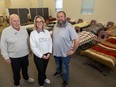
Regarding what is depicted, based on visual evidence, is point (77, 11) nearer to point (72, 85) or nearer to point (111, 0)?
point (111, 0)

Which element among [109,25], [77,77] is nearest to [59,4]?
[109,25]

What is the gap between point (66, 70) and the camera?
82.4 inches

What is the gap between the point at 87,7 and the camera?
16.6 feet

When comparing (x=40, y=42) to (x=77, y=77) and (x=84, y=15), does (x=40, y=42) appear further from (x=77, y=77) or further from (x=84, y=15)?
(x=84, y=15)

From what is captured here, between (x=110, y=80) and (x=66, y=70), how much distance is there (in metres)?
1.06

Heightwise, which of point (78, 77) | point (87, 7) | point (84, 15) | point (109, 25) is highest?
point (87, 7)

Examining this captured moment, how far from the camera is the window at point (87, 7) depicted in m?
4.89

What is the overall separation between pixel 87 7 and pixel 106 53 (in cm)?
291

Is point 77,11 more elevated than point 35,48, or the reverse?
point 77,11

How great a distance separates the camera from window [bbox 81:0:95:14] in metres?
4.89

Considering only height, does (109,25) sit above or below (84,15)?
below

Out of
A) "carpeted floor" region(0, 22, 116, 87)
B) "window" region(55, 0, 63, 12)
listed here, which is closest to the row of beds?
"carpeted floor" region(0, 22, 116, 87)

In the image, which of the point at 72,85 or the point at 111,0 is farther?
the point at 111,0

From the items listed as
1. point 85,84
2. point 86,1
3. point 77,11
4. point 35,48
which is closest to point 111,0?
point 86,1
